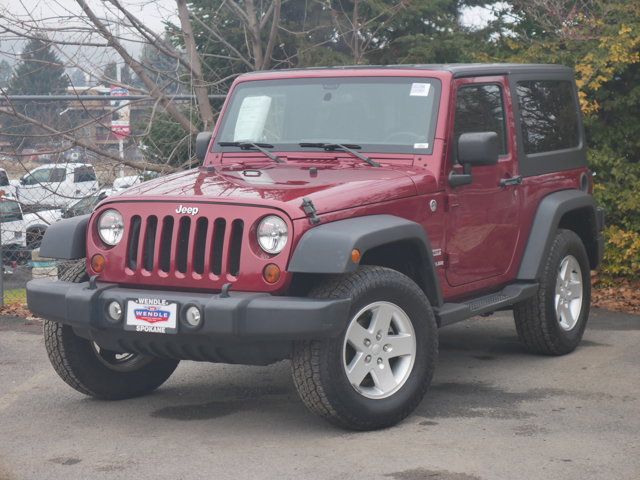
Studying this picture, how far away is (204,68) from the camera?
13.7 m

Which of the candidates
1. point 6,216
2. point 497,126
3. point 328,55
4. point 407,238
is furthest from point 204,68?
point 407,238

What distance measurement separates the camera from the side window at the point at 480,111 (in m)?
7.26

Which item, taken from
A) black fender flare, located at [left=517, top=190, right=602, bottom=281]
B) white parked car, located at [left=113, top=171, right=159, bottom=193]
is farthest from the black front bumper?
white parked car, located at [left=113, top=171, right=159, bottom=193]

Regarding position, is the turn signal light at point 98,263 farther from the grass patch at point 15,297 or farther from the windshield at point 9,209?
the windshield at point 9,209

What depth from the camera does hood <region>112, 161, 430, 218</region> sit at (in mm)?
6043

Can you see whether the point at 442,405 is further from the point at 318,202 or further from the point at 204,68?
the point at 204,68

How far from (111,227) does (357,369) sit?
153 cm

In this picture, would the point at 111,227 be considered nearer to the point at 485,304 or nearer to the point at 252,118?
the point at 252,118

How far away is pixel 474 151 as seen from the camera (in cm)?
687

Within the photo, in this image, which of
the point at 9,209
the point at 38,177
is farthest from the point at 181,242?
the point at 9,209

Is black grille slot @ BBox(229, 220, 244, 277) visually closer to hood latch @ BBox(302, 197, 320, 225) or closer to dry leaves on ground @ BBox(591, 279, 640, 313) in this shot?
hood latch @ BBox(302, 197, 320, 225)

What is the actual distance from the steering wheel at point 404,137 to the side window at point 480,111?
248mm

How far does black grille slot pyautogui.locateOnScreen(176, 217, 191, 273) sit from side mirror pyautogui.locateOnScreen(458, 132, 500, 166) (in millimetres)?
1770

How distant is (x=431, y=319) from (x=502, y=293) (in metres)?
1.29
